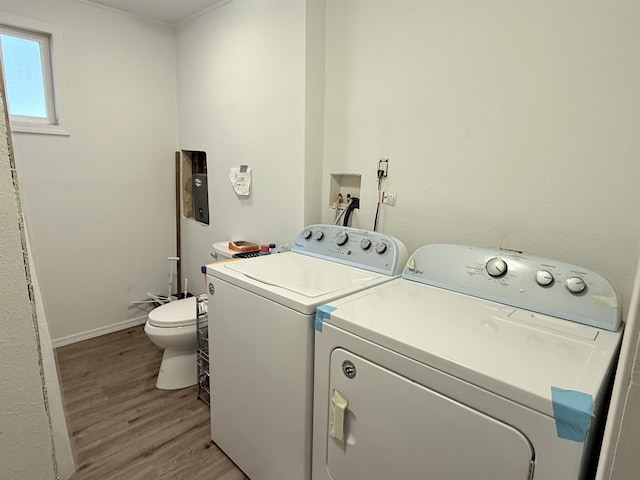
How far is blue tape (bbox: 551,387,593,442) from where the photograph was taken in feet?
2.22

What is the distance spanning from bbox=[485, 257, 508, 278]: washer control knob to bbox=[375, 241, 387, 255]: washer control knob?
423 mm

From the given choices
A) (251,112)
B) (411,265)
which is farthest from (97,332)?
(411,265)

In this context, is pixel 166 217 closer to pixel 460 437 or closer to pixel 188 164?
pixel 188 164

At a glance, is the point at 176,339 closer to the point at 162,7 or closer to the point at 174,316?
the point at 174,316

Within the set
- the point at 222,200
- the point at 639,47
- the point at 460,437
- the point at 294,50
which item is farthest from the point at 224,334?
the point at 639,47

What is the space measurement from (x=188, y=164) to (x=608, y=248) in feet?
9.12

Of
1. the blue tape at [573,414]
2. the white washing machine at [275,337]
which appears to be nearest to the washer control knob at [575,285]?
the blue tape at [573,414]

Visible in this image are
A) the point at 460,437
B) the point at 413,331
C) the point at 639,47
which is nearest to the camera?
the point at 460,437

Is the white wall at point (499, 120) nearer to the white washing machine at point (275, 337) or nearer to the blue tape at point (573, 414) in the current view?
the white washing machine at point (275, 337)

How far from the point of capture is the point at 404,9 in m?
1.63

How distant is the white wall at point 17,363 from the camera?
2.01 feet

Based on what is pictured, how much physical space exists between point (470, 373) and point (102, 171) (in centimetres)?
275

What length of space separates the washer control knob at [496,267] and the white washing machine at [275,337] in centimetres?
37

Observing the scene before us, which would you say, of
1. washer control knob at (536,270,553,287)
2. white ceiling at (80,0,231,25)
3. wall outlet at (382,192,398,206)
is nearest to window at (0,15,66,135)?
white ceiling at (80,0,231,25)
